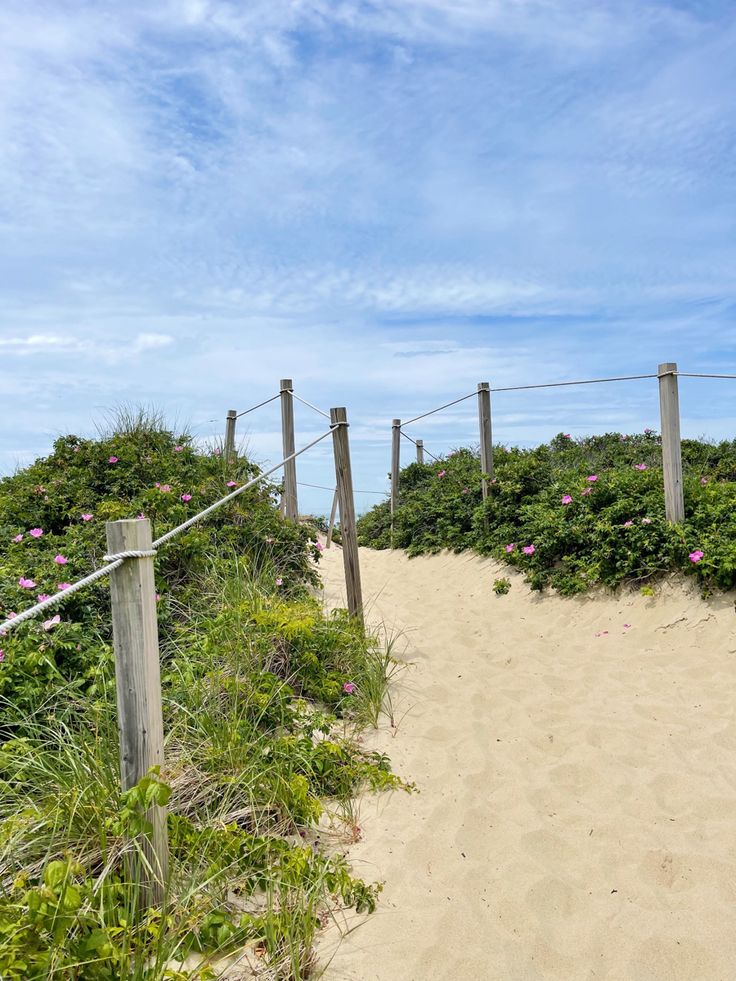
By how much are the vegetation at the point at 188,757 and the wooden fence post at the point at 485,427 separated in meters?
3.70

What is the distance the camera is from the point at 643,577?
686 centimetres

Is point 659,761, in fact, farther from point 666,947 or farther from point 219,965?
point 219,965

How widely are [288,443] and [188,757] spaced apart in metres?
5.31

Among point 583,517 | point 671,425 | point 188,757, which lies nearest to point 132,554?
point 188,757

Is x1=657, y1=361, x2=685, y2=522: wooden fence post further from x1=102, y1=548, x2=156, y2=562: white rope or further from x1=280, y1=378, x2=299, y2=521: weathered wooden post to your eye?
x1=102, y1=548, x2=156, y2=562: white rope

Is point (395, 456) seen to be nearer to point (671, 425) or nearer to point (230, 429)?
point (230, 429)

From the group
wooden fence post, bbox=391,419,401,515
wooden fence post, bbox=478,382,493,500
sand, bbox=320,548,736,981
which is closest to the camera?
sand, bbox=320,548,736,981

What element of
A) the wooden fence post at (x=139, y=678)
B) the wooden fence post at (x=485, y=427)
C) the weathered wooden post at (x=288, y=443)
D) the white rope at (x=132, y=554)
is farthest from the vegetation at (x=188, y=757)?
the wooden fence post at (x=485, y=427)

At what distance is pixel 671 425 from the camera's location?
6.90m

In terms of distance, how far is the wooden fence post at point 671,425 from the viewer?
271 inches

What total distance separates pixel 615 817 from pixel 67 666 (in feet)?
10.8

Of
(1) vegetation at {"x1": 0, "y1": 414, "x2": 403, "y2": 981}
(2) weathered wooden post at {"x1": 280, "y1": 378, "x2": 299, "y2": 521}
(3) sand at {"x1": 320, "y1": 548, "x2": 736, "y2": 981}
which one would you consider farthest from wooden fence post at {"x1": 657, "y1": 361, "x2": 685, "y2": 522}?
(2) weathered wooden post at {"x1": 280, "y1": 378, "x2": 299, "y2": 521}

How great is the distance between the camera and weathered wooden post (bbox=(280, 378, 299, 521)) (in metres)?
8.30

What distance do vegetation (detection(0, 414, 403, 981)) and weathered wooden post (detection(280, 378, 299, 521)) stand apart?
122 cm
